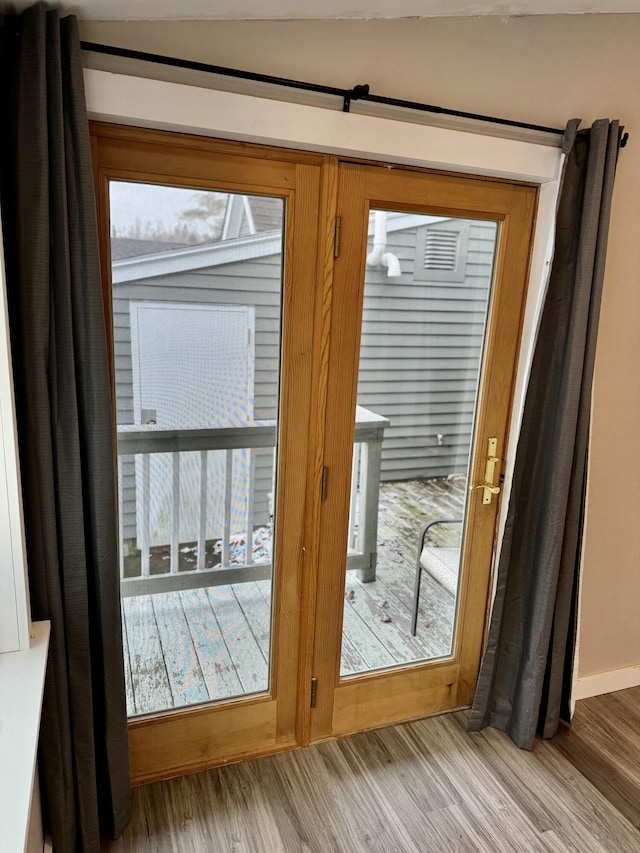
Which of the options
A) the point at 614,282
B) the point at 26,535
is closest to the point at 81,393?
the point at 26,535

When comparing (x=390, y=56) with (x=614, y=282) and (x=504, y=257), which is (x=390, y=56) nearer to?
(x=504, y=257)

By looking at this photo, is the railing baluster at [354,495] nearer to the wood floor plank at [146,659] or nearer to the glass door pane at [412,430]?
the glass door pane at [412,430]

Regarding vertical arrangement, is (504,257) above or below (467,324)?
above

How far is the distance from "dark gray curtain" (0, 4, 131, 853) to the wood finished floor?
1.03 ft

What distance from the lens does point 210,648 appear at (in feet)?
6.79

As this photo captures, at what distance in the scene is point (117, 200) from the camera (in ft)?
5.46

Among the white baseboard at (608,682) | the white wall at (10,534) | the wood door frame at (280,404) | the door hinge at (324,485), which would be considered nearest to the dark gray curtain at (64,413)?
the white wall at (10,534)

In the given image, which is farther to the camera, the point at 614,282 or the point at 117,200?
the point at 614,282

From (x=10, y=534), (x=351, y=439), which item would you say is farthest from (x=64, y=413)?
(x=351, y=439)

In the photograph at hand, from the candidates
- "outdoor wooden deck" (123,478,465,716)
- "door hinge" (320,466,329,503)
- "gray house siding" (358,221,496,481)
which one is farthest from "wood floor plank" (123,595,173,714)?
"gray house siding" (358,221,496,481)

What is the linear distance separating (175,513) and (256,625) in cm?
52

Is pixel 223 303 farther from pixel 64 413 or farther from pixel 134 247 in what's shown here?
pixel 64 413

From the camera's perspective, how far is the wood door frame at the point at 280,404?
1.65 metres

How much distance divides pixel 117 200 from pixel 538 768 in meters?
2.40
